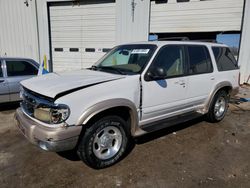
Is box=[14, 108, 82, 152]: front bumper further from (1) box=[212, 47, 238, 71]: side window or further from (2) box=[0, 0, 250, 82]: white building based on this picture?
(2) box=[0, 0, 250, 82]: white building

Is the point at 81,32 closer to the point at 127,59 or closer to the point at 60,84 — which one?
the point at 127,59

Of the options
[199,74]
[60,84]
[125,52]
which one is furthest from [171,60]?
[60,84]

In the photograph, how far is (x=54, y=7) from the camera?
10.9 meters

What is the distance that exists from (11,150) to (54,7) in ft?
31.2

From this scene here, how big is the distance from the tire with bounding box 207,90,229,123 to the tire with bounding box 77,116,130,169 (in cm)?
253

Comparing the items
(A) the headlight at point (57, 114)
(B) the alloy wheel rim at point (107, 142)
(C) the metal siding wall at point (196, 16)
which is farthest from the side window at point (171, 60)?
(C) the metal siding wall at point (196, 16)

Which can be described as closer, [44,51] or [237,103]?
[237,103]

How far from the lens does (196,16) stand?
9.21 metres

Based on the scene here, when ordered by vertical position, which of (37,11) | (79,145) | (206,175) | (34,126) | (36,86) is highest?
(37,11)

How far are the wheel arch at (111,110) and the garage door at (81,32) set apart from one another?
25.5ft

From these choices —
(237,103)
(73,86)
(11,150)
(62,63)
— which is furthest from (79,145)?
(62,63)

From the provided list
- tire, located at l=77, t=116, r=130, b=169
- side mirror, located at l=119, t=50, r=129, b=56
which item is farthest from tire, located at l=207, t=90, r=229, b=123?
tire, located at l=77, t=116, r=130, b=169

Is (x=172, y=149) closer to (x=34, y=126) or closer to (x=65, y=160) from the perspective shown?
(x=65, y=160)

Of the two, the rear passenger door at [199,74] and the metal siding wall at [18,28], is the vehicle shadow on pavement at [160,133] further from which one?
the metal siding wall at [18,28]
